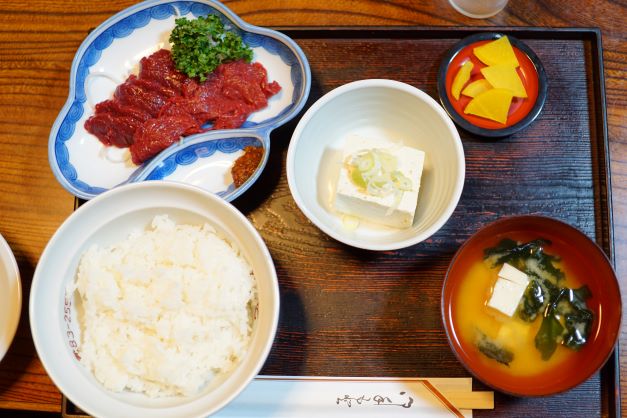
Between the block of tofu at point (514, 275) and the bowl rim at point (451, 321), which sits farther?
the block of tofu at point (514, 275)

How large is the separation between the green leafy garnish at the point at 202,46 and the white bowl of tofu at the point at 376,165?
21.1 inches

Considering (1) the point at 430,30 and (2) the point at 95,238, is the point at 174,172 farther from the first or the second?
(1) the point at 430,30

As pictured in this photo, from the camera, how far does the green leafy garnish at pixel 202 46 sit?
2367 millimetres

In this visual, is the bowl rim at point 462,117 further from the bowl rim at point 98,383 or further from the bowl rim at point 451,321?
the bowl rim at point 98,383

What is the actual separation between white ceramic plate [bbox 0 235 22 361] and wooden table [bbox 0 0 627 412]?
121 millimetres

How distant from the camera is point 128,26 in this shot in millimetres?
2510

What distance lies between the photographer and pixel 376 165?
2.16 meters

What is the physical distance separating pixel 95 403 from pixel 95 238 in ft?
1.89

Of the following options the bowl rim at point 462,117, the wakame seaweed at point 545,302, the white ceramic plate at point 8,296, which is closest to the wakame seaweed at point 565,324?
the wakame seaweed at point 545,302

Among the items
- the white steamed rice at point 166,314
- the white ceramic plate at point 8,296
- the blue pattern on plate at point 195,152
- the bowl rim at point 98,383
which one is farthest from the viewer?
the blue pattern on plate at point 195,152

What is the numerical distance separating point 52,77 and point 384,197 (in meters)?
1.62

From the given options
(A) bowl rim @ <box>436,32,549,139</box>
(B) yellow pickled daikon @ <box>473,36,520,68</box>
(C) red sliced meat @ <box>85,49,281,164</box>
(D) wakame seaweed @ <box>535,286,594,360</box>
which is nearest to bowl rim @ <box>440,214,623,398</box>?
(D) wakame seaweed @ <box>535,286,594,360</box>

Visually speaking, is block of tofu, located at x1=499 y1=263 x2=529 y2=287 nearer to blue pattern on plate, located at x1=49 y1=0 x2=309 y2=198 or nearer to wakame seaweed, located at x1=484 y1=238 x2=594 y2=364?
wakame seaweed, located at x1=484 y1=238 x2=594 y2=364

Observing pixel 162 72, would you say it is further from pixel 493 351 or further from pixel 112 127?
pixel 493 351
